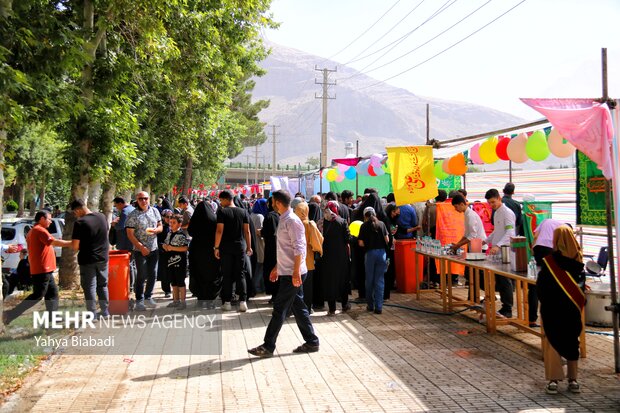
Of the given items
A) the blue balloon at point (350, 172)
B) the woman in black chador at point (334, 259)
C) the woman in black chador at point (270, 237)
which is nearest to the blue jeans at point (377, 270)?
the woman in black chador at point (334, 259)

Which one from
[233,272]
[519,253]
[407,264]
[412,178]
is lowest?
[407,264]

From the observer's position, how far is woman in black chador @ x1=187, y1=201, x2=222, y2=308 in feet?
31.0

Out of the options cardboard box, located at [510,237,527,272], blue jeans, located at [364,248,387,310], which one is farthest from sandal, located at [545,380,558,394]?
blue jeans, located at [364,248,387,310]

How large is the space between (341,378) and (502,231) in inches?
156

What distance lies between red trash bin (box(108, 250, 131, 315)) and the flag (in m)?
4.84

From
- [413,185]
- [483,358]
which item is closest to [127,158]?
[413,185]

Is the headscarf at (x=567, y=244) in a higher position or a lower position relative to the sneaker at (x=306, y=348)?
higher

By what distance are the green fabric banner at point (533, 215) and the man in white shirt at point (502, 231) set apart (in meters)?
0.20

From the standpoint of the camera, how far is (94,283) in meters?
8.42

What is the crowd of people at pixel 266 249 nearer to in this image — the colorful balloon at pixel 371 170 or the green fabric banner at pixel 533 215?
the green fabric banner at pixel 533 215

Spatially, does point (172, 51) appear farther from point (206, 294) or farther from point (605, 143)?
A: point (605, 143)

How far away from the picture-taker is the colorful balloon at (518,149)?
361 inches

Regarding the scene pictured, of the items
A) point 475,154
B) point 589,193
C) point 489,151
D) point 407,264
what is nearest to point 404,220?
point 407,264

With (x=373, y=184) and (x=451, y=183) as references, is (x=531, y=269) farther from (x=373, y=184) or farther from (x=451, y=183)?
(x=373, y=184)
